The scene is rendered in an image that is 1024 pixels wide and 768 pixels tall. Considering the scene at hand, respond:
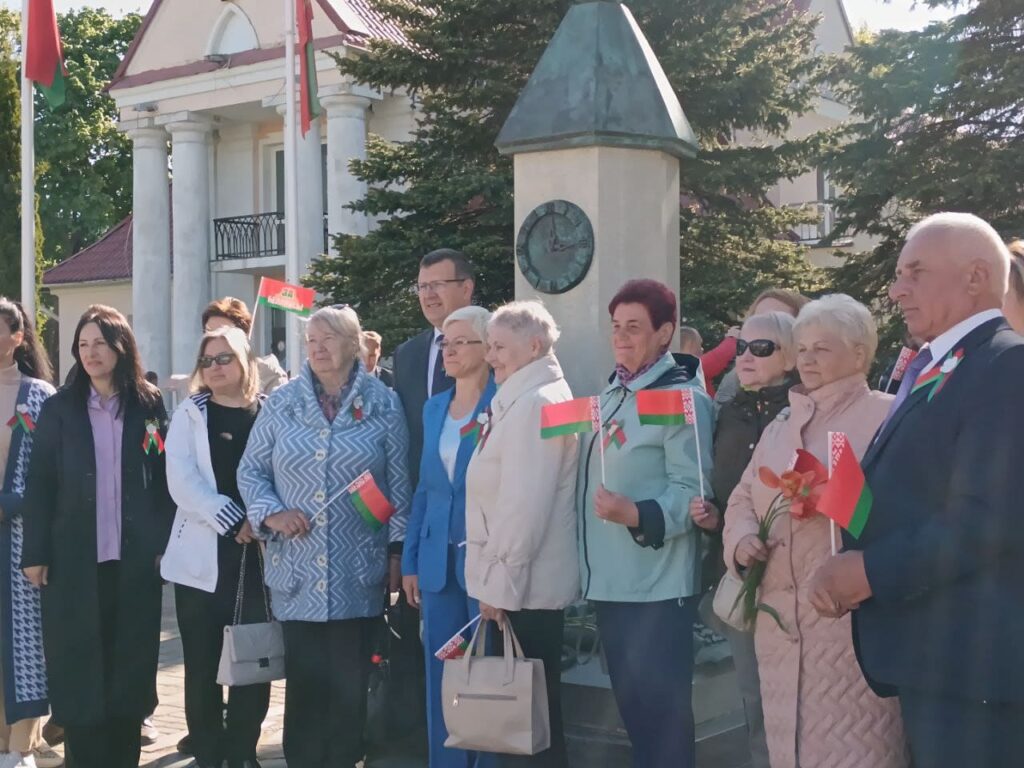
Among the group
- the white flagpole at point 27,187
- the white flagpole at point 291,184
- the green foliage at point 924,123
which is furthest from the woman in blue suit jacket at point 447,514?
the white flagpole at point 27,187

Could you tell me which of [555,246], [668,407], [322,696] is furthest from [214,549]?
[668,407]

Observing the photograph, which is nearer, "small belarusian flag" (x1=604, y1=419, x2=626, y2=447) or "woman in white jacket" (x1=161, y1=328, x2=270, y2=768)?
"small belarusian flag" (x1=604, y1=419, x2=626, y2=447)

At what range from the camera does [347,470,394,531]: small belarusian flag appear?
547cm

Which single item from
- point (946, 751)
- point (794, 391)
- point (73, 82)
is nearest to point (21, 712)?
point (794, 391)

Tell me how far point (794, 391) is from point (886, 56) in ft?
37.3

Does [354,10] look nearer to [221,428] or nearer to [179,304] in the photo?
[179,304]

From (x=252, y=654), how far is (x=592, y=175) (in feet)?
8.70

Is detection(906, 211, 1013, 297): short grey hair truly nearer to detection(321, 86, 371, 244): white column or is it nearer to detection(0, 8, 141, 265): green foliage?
detection(321, 86, 371, 244): white column

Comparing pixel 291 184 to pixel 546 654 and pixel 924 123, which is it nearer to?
pixel 924 123

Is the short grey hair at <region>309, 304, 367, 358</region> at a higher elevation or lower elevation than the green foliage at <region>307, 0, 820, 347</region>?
lower

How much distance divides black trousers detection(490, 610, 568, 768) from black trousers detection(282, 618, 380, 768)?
849mm

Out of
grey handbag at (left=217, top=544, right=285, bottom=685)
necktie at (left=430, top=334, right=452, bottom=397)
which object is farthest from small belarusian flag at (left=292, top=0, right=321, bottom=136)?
grey handbag at (left=217, top=544, right=285, bottom=685)

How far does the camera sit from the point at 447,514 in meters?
5.27

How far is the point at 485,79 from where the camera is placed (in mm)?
12875
